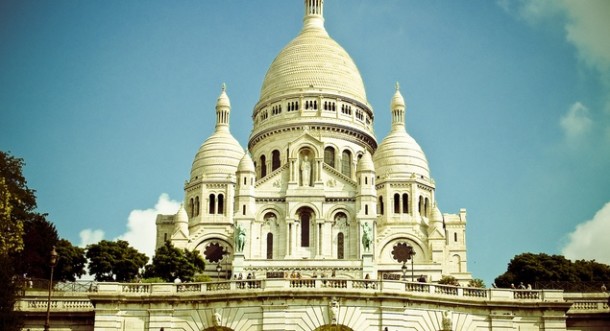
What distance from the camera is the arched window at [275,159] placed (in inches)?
4316

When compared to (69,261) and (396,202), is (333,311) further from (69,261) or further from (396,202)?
(396,202)

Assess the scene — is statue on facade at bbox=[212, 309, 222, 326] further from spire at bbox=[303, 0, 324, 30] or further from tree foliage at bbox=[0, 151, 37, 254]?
spire at bbox=[303, 0, 324, 30]

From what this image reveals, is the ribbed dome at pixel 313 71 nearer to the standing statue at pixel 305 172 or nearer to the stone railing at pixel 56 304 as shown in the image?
the standing statue at pixel 305 172

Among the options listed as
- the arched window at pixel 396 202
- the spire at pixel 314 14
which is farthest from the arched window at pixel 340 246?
the spire at pixel 314 14

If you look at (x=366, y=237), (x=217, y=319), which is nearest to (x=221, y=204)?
(x=366, y=237)

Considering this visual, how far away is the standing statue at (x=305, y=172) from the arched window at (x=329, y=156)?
7.78 metres

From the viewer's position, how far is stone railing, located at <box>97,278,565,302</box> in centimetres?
4122

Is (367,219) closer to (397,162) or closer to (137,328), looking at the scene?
(397,162)

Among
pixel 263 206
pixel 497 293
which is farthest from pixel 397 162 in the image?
pixel 497 293

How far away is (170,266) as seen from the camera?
76000mm

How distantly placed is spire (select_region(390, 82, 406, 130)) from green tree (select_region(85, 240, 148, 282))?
44108 millimetres

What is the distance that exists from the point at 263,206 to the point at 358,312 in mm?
57813

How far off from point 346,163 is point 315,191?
13.5 metres

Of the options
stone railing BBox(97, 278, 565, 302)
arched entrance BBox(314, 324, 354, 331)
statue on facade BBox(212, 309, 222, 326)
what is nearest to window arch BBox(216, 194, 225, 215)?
stone railing BBox(97, 278, 565, 302)
